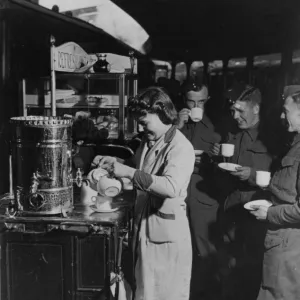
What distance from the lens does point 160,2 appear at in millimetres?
2846

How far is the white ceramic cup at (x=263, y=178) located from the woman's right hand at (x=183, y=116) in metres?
0.72

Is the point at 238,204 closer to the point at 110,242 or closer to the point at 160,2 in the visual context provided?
the point at 110,242

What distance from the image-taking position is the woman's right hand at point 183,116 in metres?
2.87

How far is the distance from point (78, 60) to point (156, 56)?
52cm

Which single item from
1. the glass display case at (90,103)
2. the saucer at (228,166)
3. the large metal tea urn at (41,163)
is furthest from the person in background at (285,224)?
the glass display case at (90,103)

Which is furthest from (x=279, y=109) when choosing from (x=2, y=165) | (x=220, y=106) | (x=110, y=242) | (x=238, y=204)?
(x=2, y=165)

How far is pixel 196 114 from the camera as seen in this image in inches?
114

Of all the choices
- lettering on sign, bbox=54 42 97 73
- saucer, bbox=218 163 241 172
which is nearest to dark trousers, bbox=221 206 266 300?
saucer, bbox=218 163 241 172

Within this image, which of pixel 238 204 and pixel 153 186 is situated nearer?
pixel 153 186

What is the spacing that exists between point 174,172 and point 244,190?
0.76 m

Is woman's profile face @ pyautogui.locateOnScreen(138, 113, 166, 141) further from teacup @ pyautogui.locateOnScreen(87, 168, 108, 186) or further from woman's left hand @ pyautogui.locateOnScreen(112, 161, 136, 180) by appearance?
teacup @ pyautogui.locateOnScreen(87, 168, 108, 186)

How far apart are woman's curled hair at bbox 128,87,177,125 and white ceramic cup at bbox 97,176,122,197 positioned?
1.38 feet

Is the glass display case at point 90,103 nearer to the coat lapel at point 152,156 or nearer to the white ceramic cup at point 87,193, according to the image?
the white ceramic cup at point 87,193

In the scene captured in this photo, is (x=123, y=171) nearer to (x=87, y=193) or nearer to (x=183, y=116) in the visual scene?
(x=87, y=193)
